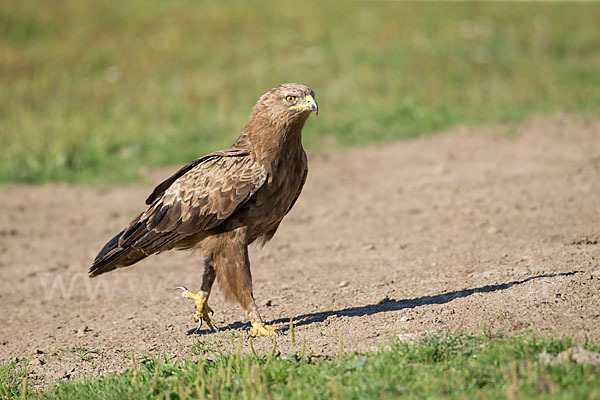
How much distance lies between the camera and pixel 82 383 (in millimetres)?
4785

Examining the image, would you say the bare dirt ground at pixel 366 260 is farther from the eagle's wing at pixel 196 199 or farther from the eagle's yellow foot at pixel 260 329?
the eagle's wing at pixel 196 199

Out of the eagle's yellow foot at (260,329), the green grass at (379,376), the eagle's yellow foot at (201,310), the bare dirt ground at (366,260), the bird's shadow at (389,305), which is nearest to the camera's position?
the green grass at (379,376)

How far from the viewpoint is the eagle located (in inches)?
215

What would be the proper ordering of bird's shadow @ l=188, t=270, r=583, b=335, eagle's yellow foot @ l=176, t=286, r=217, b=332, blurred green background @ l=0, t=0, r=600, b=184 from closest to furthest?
bird's shadow @ l=188, t=270, r=583, b=335 < eagle's yellow foot @ l=176, t=286, r=217, b=332 < blurred green background @ l=0, t=0, r=600, b=184

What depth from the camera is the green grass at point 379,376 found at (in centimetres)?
380

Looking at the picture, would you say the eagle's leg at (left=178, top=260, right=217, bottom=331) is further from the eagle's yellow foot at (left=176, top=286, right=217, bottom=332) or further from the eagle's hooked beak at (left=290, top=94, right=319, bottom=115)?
the eagle's hooked beak at (left=290, top=94, right=319, bottom=115)

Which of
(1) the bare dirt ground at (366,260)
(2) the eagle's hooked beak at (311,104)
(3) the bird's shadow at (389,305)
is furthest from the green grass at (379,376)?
(2) the eagle's hooked beak at (311,104)

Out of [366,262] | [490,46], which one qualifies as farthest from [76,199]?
[490,46]

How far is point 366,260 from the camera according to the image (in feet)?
24.1

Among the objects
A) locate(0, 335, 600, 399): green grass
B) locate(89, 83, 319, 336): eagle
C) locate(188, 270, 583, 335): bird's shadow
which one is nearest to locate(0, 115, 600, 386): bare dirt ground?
locate(188, 270, 583, 335): bird's shadow

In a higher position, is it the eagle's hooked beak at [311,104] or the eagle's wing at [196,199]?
the eagle's hooked beak at [311,104]

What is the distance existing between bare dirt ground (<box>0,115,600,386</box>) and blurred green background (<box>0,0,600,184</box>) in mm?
1071

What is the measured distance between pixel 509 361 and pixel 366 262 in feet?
10.7

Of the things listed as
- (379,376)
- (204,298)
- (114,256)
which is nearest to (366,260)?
(204,298)
